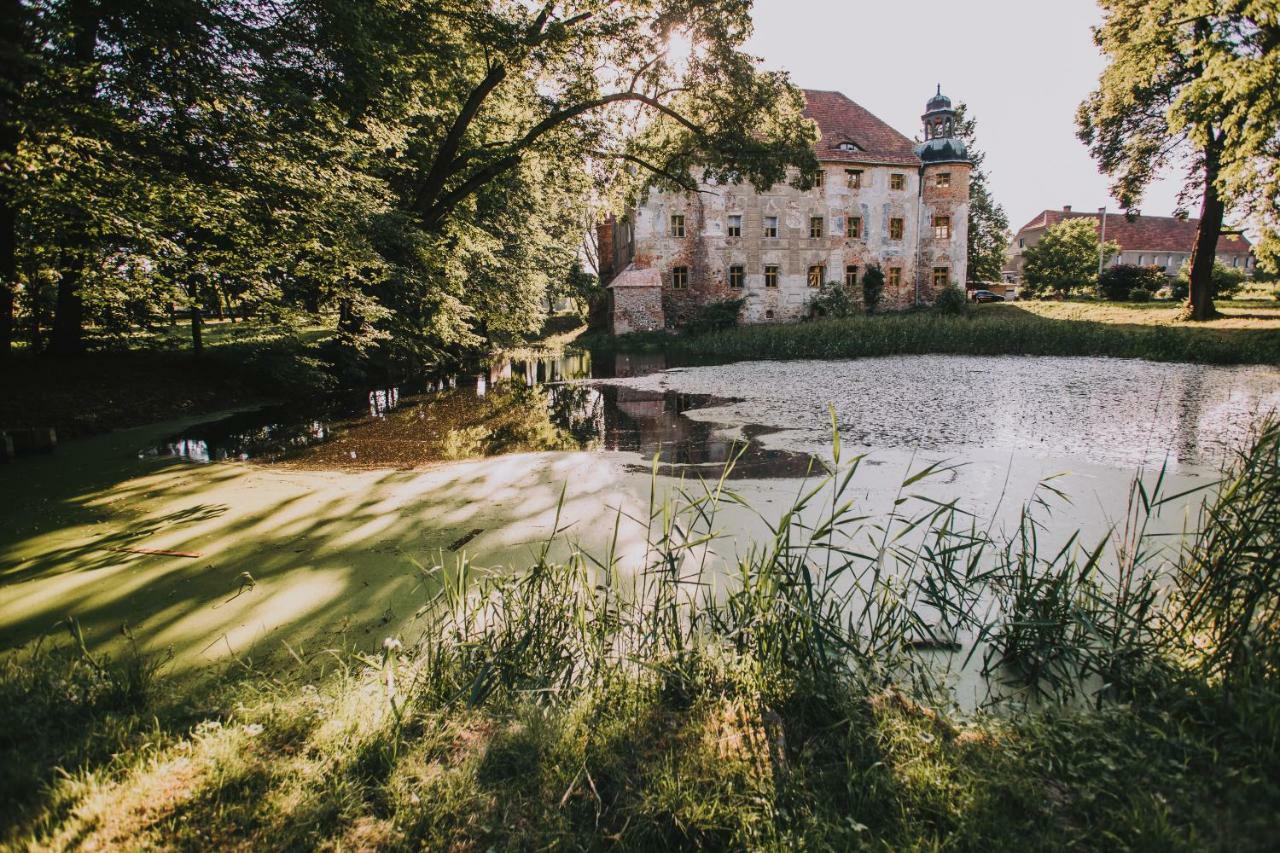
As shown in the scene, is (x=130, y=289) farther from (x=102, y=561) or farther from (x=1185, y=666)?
(x=1185, y=666)

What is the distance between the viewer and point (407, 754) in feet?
5.79

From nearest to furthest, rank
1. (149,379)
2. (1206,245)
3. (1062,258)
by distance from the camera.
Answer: (149,379) → (1206,245) → (1062,258)

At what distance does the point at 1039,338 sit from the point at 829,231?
14359mm

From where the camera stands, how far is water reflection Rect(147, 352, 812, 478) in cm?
592

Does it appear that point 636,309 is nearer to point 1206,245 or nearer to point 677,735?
point 1206,245

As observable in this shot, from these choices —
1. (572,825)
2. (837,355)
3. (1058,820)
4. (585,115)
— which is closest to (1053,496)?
(1058,820)

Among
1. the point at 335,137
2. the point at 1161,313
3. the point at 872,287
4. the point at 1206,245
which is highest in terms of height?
the point at 335,137

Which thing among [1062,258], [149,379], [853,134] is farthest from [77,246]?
[1062,258]

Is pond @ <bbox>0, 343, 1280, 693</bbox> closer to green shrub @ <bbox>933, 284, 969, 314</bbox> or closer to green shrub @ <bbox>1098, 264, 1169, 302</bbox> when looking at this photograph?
green shrub @ <bbox>933, 284, 969, 314</bbox>

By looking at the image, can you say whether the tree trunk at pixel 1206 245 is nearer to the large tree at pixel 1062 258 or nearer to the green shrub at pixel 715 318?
the large tree at pixel 1062 258

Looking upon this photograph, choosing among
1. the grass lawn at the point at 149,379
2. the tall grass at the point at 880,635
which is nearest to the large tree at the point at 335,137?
the grass lawn at the point at 149,379

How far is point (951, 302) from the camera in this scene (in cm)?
2481

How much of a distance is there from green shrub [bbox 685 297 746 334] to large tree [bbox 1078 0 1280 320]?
13043mm

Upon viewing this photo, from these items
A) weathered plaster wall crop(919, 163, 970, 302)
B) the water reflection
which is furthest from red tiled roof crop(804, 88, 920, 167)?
the water reflection
